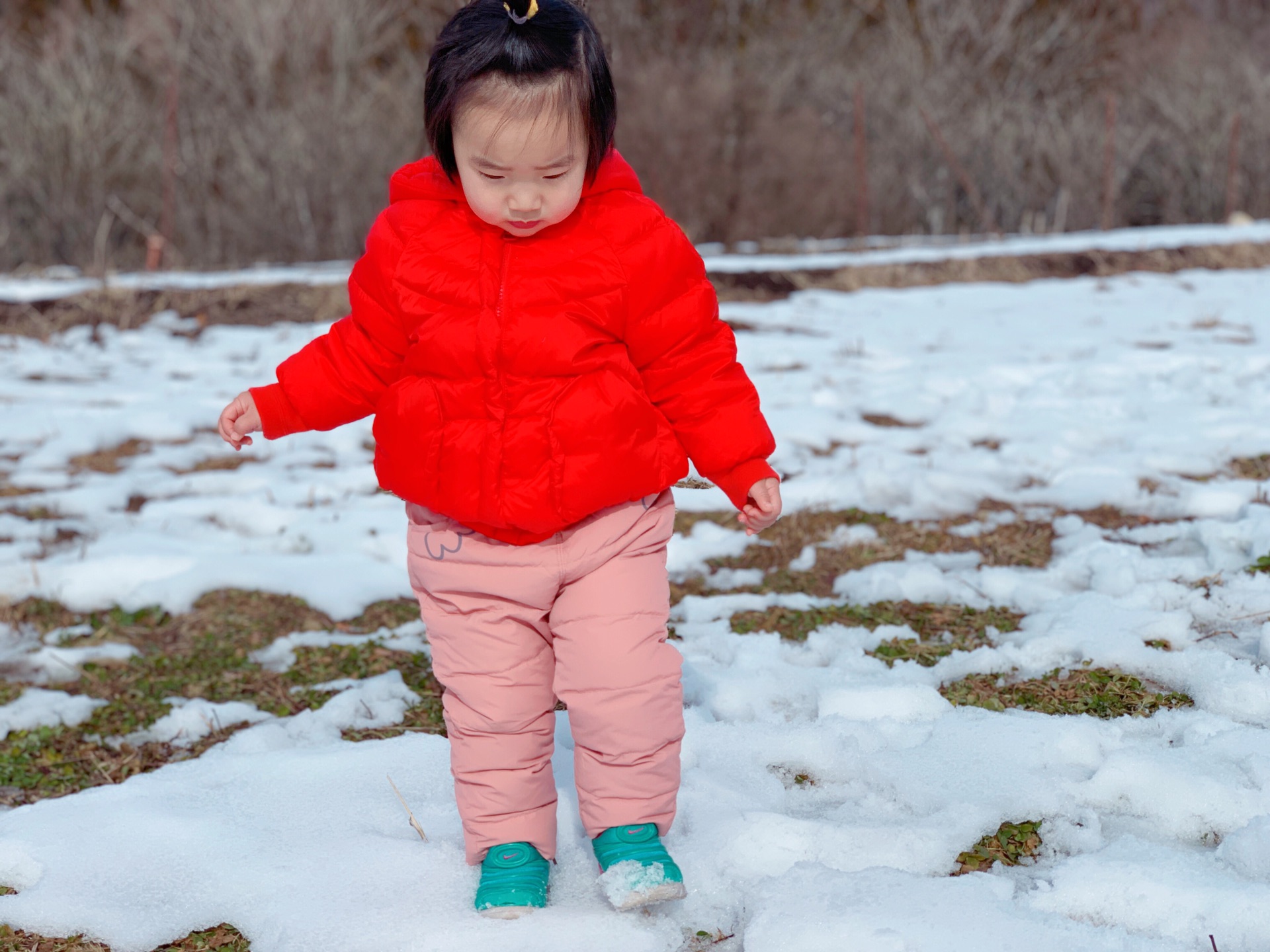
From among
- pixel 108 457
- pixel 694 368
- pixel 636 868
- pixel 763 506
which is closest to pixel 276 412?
pixel 694 368

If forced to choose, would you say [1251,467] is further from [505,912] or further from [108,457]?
[108,457]

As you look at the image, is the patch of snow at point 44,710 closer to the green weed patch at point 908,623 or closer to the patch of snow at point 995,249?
the green weed patch at point 908,623

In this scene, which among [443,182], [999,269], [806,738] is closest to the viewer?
[443,182]

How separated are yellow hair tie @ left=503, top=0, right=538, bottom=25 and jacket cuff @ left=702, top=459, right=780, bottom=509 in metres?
0.71

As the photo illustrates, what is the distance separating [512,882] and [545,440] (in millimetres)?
650

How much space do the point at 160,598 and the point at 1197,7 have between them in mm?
26304

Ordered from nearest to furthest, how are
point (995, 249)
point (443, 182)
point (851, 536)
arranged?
point (443, 182) < point (851, 536) < point (995, 249)

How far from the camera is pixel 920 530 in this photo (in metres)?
3.41

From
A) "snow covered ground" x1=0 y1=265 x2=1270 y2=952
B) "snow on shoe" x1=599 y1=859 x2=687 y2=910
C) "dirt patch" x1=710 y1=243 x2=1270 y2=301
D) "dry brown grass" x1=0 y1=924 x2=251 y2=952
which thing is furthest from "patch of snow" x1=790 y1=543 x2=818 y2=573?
"dirt patch" x1=710 y1=243 x2=1270 y2=301

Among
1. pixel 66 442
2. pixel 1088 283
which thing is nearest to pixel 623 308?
pixel 66 442

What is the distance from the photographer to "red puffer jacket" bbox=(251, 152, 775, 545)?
1.72 m

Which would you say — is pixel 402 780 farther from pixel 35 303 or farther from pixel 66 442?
pixel 35 303

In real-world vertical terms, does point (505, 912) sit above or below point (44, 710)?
above

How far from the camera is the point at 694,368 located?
180 centimetres
